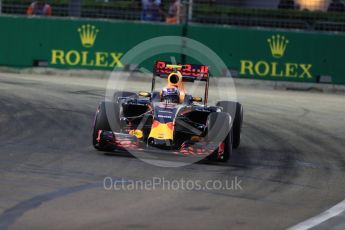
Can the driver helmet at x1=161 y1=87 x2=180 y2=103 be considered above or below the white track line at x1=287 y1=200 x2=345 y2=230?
above

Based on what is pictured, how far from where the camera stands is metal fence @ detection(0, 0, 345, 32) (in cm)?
2325

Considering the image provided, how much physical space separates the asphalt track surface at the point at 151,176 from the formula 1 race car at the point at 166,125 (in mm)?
248

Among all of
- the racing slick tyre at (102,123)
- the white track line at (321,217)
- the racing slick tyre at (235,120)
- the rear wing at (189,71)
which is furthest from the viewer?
the rear wing at (189,71)

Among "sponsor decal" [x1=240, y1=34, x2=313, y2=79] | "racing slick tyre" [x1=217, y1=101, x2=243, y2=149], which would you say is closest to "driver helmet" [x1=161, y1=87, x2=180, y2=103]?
"racing slick tyre" [x1=217, y1=101, x2=243, y2=149]

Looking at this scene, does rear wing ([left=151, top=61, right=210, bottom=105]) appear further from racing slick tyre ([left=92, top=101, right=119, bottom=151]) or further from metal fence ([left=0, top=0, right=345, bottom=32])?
metal fence ([left=0, top=0, right=345, bottom=32])

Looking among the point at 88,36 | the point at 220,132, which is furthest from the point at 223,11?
the point at 220,132

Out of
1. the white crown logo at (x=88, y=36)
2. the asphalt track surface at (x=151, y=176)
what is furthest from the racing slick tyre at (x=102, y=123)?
the white crown logo at (x=88, y=36)

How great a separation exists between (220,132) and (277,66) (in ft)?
37.9

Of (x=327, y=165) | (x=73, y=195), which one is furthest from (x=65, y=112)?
(x=73, y=195)

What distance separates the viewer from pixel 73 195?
8.81 m

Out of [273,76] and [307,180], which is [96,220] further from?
[273,76]

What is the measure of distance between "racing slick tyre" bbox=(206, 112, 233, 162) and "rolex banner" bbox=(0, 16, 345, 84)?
11178 millimetres

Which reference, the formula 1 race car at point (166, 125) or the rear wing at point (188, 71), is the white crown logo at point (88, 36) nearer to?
the rear wing at point (188, 71)

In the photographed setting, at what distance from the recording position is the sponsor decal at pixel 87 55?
23156 millimetres
